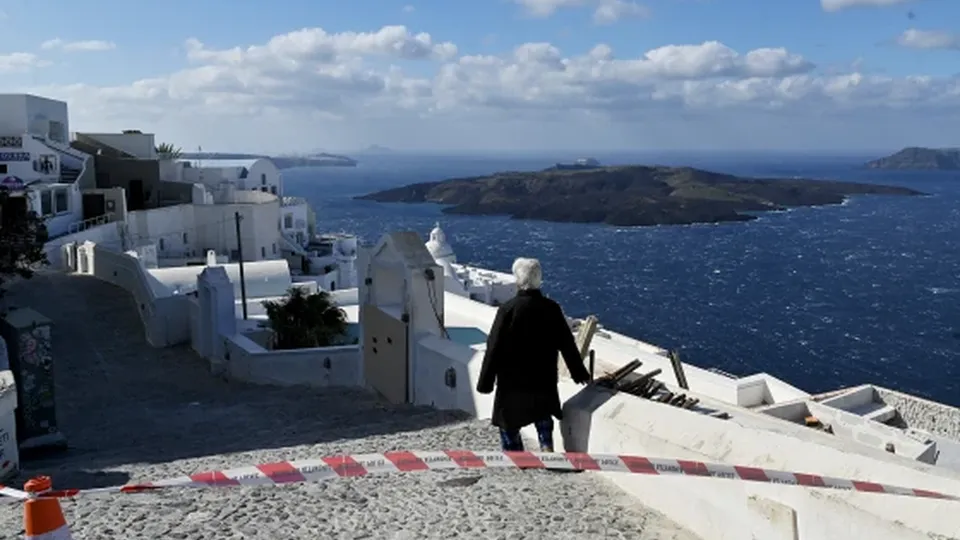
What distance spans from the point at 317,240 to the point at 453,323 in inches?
1630

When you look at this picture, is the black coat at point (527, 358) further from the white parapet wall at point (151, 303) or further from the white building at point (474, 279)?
the white building at point (474, 279)

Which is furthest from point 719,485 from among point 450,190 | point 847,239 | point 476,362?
point 450,190

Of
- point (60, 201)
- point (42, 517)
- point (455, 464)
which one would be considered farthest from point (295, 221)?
point (42, 517)

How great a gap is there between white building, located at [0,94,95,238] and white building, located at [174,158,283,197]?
20.0ft

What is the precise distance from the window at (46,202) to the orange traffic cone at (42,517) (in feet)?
121

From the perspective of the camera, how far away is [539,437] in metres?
7.12

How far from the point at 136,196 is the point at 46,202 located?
1195 centimetres

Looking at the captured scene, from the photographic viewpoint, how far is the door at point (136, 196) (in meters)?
50.2

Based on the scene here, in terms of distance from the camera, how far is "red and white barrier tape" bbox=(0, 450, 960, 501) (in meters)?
4.96

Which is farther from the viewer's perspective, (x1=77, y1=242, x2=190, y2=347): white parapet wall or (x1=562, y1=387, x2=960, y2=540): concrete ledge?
(x1=77, y1=242, x2=190, y2=347): white parapet wall

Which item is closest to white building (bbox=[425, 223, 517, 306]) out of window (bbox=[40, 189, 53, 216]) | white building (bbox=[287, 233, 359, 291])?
white building (bbox=[287, 233, 359, 291])

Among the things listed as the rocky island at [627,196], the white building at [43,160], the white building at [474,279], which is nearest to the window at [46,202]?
the white building at [43,160]

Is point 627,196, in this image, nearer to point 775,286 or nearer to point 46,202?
point 775,286

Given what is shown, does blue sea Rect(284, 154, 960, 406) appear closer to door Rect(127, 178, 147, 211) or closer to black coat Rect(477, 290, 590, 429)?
door Rect(127, 178, 147, 211)
